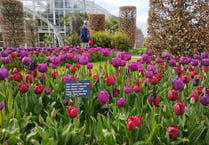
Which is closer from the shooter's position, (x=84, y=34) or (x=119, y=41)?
(x=84, y=34)

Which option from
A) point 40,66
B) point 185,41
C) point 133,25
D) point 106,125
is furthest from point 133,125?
point 133,25

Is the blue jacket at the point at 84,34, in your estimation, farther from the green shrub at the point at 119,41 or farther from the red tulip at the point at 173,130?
the red tulip at the point at 173,130

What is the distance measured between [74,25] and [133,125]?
15979mm

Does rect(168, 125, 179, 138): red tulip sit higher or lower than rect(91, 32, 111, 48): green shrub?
lower

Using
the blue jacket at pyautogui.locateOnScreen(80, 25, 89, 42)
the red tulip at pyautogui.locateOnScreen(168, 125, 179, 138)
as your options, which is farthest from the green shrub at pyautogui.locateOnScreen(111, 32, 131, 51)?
the red tulip at pyautogui.locateOnScreen(168, 125, 179, 138)

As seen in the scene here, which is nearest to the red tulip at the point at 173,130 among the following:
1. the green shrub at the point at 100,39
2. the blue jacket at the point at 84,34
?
the blue jacket at the point at 84,34

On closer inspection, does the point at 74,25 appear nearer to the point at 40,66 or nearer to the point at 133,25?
the point at 133,25

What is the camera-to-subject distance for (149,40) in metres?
6.07

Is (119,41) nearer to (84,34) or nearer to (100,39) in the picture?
(100,39)

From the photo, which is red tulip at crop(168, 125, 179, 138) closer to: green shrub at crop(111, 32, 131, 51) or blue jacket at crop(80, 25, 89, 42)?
blue jacket at crop(80, 25, 89, 42)

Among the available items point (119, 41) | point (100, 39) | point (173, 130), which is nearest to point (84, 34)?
point (100, 39)

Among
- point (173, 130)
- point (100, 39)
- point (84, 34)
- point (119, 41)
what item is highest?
point (84, 34)

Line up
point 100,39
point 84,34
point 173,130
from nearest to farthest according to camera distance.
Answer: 1. point 173,130
2. point 84,34
3. point 100,39

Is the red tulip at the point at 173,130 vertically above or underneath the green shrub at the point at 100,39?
underneath
